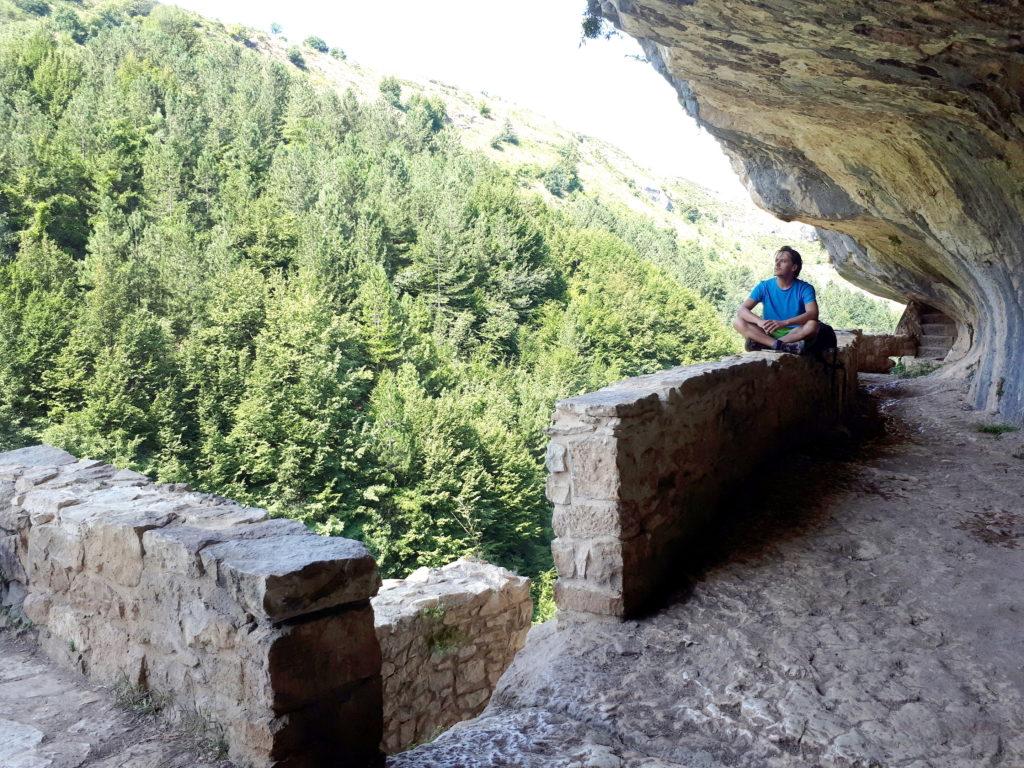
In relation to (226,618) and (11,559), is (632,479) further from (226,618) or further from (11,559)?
(11,559)

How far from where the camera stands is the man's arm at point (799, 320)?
19.0 ft

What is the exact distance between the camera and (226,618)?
2090 mm

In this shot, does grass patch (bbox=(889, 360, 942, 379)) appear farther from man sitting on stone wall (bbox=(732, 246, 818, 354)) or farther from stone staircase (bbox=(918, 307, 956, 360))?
man sitting on stone wall (bbox=(732, 246, 818, 354))

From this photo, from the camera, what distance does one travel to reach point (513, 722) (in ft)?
8.90

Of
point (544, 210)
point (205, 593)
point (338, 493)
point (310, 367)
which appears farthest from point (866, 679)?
point (544, 210)

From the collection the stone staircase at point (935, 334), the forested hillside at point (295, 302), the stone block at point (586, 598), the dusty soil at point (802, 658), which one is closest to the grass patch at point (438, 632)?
the dusty soil at point (802, 658)

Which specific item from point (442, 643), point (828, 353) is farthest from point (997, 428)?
point (442, 643)

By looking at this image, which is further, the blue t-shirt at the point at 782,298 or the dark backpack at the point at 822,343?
the dark backpack at the point at 822,343

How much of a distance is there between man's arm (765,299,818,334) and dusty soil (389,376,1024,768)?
1611 millimetres

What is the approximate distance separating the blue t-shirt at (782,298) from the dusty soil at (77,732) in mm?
4980

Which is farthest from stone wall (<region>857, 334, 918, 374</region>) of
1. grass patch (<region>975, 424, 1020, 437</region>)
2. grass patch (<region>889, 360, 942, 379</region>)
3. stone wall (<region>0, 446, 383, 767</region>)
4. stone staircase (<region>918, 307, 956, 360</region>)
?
stone wall (<region>0, 446, 383, 767</region>)

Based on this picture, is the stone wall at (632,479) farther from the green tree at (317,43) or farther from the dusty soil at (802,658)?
the green tree at (317,43)

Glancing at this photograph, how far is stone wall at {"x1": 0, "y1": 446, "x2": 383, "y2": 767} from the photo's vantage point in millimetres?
1989

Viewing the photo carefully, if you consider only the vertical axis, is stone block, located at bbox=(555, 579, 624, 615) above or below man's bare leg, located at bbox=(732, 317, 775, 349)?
below
